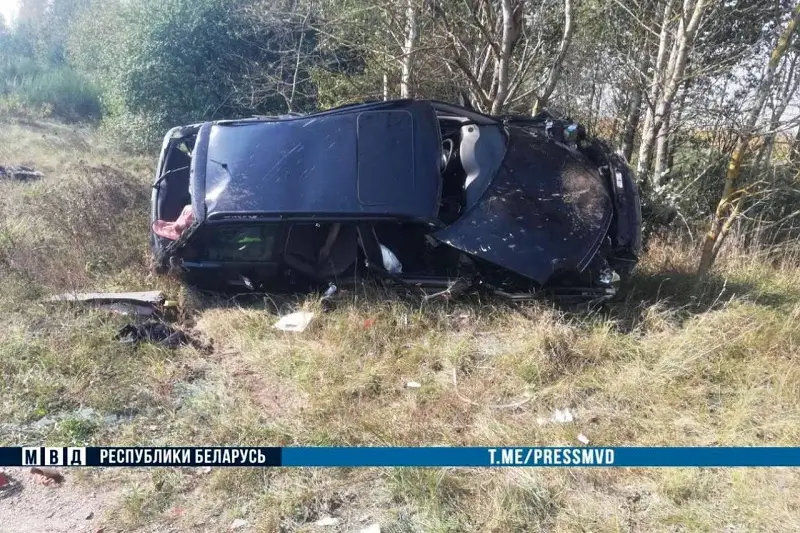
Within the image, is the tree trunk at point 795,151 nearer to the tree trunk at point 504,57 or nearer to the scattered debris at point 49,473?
the tree trunk at point 504,57

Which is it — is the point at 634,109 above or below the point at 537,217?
above

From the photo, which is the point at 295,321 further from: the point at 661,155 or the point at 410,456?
the point at 661,155

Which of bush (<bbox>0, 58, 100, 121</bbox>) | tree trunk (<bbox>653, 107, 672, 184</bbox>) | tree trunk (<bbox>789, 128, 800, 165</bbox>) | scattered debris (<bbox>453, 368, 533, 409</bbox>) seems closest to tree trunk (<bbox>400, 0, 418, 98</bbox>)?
tree trunk (<bbox>653, 107, 672, 184</bbox>)

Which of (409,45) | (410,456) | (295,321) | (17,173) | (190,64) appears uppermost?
(190,64)

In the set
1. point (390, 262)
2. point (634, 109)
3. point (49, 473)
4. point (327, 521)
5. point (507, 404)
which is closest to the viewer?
point (327, 521)

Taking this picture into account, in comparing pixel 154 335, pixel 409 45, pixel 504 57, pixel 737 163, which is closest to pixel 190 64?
pixel 409 45

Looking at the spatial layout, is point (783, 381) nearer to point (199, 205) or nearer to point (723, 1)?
point (199, 205)

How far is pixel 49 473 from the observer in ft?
10.1

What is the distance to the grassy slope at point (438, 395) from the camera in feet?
9.11

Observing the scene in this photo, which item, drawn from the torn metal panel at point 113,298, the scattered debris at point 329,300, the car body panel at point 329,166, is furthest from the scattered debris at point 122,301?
the scattered debris at point 329,300

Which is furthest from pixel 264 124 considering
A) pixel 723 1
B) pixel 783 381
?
pixel 723 1

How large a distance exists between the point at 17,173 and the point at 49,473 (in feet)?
25.3

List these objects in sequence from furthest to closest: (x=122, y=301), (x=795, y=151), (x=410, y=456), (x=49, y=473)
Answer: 1. (x=795, y=151)
2. (x=122, y=301)
3. (x=49, y=473)
4. (x=410, y=456)

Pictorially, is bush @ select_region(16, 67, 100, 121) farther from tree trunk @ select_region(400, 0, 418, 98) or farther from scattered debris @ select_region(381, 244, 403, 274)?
scattered debris @ select_region(381, 244, 403, 274)
